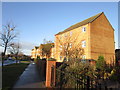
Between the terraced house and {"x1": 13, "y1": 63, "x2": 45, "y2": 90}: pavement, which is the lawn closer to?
{"x1": 13, "y1": 63, "x2": 45, "y2": 90}: pavement

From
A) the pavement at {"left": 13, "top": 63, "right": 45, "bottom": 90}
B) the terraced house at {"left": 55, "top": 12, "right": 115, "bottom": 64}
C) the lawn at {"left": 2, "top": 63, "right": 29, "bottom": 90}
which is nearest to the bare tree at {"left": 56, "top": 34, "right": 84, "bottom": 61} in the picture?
the terraced house at {"left": 55, "top": 12, "right": 115, "bottom": 64}

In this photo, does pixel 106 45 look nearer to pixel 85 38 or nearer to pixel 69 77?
pixel 85 38

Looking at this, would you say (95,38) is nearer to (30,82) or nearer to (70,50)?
(70,50)

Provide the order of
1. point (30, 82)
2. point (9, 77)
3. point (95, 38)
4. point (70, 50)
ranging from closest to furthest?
1. point (30, 82)
2. point (9, 77)
3. point (70, 50)
4. point (95, 38)

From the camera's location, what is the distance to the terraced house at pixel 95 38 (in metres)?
20.2

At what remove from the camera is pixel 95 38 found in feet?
69.5

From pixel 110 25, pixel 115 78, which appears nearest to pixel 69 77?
pixel 115 78

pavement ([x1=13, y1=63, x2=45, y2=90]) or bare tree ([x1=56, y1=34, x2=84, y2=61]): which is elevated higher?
bare tree ([x1=56, y1=34, x2=84, y2=61])

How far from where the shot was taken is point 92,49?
20.1 metres

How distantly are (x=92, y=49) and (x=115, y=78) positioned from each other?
12.7m

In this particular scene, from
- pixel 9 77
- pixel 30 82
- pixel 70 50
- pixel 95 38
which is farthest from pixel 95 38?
pixel 9 77

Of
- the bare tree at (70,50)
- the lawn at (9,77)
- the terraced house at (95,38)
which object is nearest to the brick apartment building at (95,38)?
the terraced house at (95,38)

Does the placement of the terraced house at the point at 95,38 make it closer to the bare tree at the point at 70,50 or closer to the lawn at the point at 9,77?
the bare tree at the point at 70,50

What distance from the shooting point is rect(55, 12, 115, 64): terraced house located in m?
20.2
